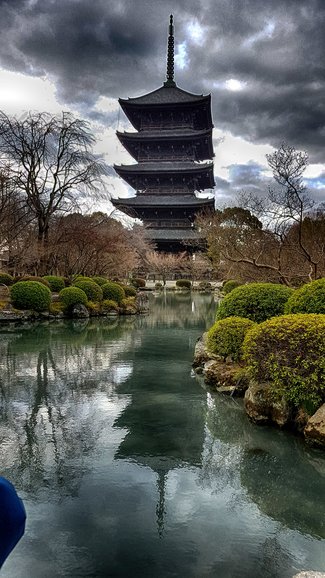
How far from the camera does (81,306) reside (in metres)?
18.0

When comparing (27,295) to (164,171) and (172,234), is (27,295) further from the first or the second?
(164,171)

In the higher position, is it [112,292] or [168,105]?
[168,105]

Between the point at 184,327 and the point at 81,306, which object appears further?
the point at 81,306

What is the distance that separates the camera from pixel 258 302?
857cm

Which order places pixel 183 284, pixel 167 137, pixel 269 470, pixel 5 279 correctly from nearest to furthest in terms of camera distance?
pixel 269 470, pixel 5 279, pixel 183 284, pixel 167 137

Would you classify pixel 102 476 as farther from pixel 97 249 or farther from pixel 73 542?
pixel 97 249

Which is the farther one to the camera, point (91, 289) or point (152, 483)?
point (91, 289)

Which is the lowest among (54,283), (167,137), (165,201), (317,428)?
(317,428)

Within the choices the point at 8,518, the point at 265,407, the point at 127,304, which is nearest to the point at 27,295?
the point at 127,304

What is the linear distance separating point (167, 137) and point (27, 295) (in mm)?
32906

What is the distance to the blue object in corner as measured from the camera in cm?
82

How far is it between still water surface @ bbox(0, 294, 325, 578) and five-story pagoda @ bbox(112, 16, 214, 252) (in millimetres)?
36296

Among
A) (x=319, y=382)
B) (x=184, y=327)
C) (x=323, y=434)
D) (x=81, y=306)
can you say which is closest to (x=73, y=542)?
(x=323, y=434)

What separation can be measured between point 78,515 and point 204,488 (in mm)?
1169
